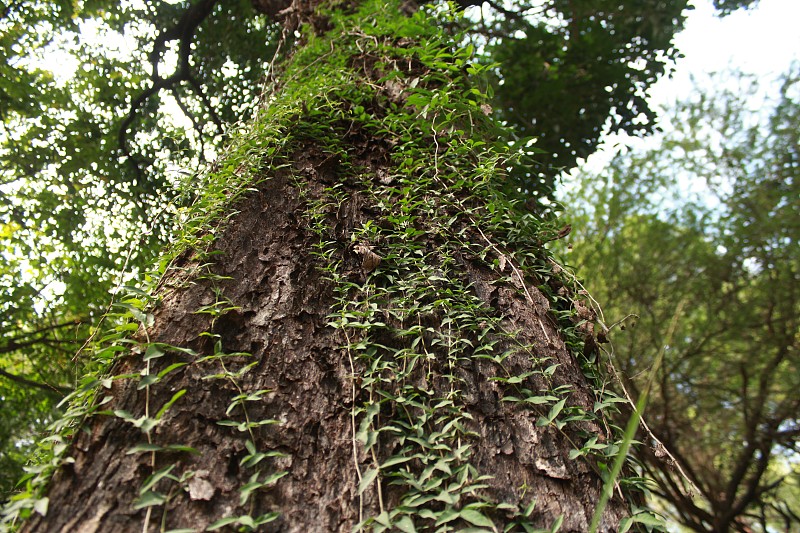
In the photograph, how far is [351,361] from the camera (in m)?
1.45

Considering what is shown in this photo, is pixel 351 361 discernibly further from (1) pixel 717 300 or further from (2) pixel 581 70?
(1) pixel 717 300

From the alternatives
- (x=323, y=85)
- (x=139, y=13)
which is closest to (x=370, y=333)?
(x=323, y=85)

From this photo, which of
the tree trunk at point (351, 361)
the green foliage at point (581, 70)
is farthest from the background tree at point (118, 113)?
the tree trunk at point (351, 361)

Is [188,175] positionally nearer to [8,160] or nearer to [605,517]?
[605,517]

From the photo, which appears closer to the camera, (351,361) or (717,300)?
(351,361)

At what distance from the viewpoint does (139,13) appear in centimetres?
540

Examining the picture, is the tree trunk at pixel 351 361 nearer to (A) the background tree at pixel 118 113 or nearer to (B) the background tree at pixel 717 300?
(A) the background tree at pixel 118 113

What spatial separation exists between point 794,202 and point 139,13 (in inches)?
368

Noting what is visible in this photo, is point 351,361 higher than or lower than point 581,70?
lower

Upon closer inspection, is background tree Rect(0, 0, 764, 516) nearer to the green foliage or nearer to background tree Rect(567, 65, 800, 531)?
the green foliage

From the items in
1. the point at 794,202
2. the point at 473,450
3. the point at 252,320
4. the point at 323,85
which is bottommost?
the point at 473,450

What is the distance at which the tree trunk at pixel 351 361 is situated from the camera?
1.11 m

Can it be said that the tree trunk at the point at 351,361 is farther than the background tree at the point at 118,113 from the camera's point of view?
No

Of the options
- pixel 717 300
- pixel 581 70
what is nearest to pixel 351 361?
pixel 581 70
